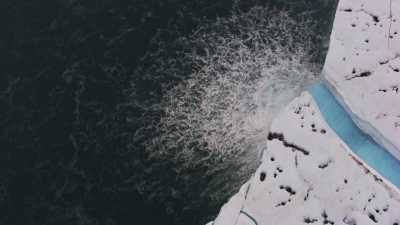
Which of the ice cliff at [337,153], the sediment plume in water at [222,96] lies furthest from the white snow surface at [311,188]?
the sediment plume in water at [222,96]

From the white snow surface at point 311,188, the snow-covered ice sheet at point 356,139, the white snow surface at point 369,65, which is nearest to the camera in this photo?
the white snow surface at point 311,188

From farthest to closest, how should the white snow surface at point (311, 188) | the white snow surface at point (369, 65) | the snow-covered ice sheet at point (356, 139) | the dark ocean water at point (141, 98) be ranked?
the dark ocean water at point (141, 98) → the white snow surface at point (369, 65) → the snow-covered ice sheet at point (356, 139) → the white snow surface at point (311, 188)

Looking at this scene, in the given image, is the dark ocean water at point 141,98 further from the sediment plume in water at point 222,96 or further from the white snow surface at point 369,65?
the white snow surface at point 369,65

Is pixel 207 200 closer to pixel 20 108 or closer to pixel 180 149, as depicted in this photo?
pixel 180 149

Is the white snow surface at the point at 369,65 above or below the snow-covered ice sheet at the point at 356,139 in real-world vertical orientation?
above

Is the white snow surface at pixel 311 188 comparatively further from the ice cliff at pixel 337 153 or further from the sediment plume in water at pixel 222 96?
the sediment plume in water at pixel 222 96

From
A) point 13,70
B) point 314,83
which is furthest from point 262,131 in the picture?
point 13,70

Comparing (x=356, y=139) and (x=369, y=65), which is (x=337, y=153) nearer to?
(x=356, y=139)

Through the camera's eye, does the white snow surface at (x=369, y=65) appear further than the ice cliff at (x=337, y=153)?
Yes
